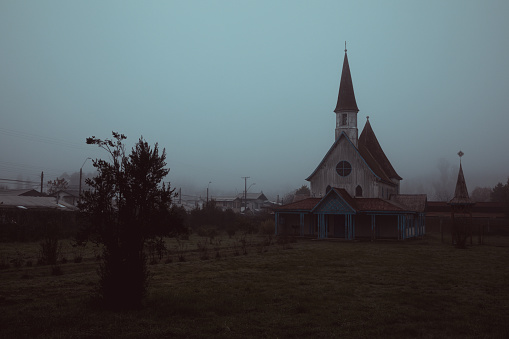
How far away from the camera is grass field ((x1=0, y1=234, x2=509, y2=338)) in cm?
867

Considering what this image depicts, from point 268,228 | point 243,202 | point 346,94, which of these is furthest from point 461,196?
point 243,202

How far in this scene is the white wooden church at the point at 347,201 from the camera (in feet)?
124

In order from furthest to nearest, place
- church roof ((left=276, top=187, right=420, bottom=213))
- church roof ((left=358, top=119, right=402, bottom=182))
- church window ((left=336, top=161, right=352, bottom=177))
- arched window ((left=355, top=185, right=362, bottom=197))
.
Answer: church roof ((left=358, top=119, right=402, bottom=182))
church window ((left=336, top=161, right=352, bottom=177))
arched window ((left=355, top=185, right=362, bottom=197))
church roof ((left=276, top=187, right=420, bottom=213))

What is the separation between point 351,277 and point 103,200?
31.5 ft

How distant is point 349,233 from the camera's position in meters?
37.7

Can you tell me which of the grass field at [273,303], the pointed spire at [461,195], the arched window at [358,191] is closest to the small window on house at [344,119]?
the arched window at [358,191]

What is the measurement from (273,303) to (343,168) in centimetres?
3135

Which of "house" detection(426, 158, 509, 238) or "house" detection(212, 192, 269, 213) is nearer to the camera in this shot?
"house" detection(426, 158, 509, 238)

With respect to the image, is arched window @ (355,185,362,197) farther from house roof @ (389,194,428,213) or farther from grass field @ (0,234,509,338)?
grass field @ (0,234,509,338)

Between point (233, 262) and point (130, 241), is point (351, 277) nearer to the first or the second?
point (233, 262)

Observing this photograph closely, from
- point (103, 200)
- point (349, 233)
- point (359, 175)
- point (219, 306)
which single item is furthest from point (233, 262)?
point (359, 175)

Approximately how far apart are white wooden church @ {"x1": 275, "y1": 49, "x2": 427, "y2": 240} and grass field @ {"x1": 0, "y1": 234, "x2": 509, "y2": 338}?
19.3 m

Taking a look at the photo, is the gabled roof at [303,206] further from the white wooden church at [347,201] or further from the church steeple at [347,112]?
the church steeple at [347,112]

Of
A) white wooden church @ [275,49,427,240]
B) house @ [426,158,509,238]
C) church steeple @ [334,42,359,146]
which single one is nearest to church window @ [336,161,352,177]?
white wooden church @ [275,49,427,240]
